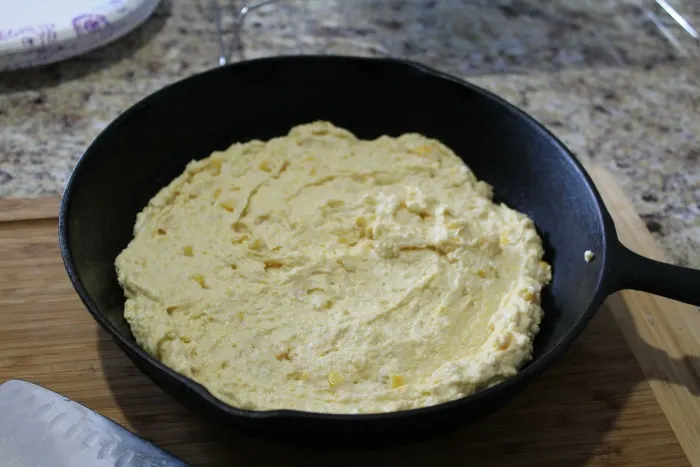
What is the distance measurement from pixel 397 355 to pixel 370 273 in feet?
0.56

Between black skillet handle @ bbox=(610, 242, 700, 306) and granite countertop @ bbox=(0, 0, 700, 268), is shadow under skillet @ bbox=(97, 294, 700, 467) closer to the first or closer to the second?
black skillet handle @ bbox=(610, 242, 700, 306)

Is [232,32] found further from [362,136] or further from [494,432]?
[494,432]

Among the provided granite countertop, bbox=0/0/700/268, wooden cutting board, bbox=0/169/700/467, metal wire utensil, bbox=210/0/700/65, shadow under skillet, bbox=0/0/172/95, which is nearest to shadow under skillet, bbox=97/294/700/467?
wooden cutting board, bbox=0/169/700/467

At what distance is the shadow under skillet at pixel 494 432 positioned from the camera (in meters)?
0.95

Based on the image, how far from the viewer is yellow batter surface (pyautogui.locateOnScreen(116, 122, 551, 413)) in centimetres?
96

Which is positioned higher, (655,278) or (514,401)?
(655,278)

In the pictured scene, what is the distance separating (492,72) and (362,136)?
22.9 inches

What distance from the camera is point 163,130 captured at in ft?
4.11

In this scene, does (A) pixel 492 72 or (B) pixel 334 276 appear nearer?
(B) pixel 334 276

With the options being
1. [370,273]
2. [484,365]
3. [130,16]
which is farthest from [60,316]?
[130,16]

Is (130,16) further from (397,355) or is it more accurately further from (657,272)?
(657,272)

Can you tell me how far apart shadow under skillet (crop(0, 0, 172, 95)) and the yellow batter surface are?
659mm

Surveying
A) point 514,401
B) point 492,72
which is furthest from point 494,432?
point 492,72

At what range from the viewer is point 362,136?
1417 mm
